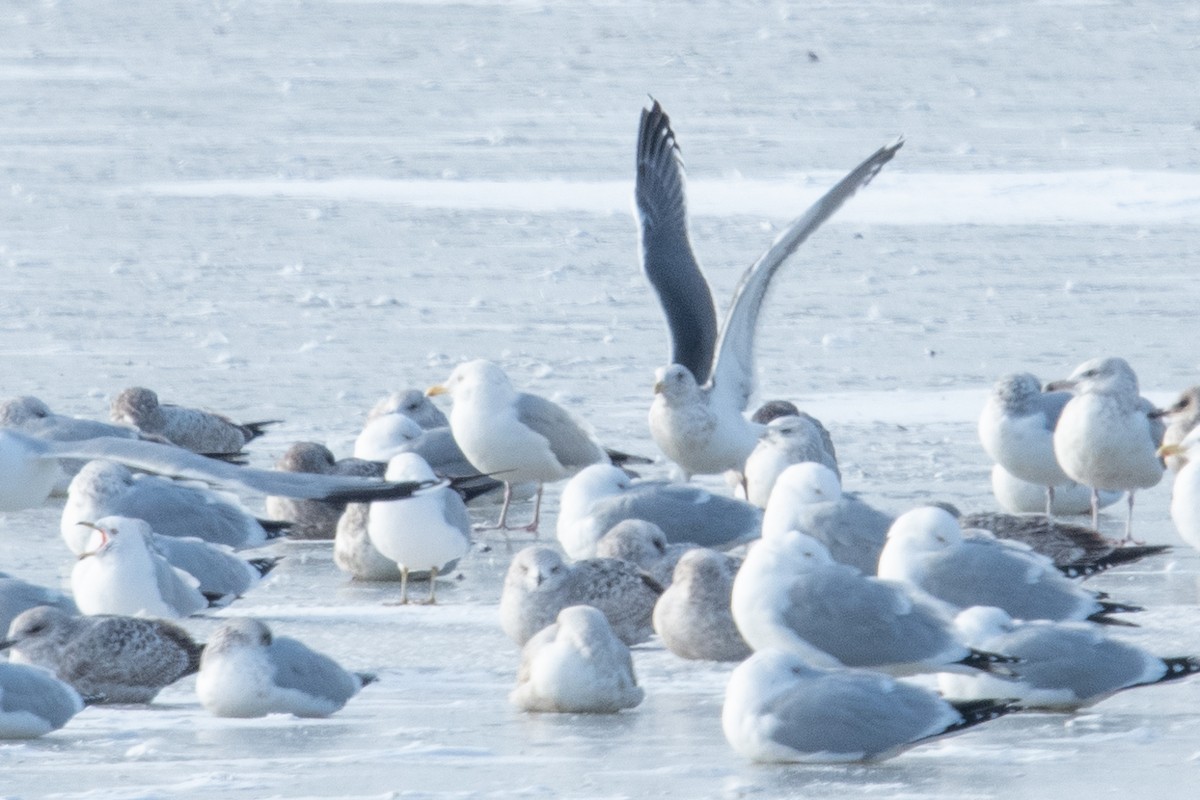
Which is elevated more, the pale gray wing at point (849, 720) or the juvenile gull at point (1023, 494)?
the juvenile gull at point (1023, 494)

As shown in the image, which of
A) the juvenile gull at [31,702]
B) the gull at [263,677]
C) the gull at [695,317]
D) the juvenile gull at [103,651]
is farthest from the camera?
the gull at [695,317]

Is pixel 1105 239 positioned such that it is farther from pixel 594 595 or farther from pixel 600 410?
pixel 594 595

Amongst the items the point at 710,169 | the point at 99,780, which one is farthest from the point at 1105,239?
the point at 99,780

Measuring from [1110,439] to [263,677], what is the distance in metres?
3.67

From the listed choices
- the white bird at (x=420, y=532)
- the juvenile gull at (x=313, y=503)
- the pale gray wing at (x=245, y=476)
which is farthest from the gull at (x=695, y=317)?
the pale gray wing at (x=245, y=476)

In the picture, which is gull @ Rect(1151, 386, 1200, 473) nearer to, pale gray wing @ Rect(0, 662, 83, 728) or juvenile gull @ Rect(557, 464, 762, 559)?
juvenile gull @ Rect(557, 464, 762, 559)

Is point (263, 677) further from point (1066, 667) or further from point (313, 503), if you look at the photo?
point (313, 503)

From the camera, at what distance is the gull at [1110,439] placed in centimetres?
786

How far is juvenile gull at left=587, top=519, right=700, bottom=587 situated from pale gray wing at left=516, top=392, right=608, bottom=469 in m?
1.73

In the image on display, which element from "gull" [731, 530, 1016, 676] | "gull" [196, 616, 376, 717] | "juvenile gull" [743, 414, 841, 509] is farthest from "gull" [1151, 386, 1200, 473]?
"gull" [196, 616, 376, 717]

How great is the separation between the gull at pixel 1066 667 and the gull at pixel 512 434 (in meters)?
3.35

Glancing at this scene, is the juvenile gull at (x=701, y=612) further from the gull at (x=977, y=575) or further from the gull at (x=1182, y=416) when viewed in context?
the gull at (x=1182, y=416)

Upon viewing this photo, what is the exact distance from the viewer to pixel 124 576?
242 inches

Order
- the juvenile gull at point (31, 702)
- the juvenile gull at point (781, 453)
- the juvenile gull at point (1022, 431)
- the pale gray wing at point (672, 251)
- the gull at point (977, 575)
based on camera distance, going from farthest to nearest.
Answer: the pale gray wing at point (672, 251)
the juvenile gull at point (1022, 431)
the juvenile gull at point (781, 453)
the gull at point (977, 575)
the juvenile gull at point (31, 702)
